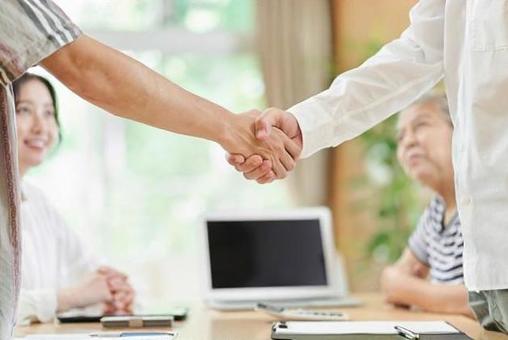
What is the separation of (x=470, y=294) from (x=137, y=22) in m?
3.47

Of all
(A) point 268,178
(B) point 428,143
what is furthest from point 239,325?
(B) point 428,143

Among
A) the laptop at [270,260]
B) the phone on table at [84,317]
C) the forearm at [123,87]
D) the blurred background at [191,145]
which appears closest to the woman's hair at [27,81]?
the laptop at [270,260]

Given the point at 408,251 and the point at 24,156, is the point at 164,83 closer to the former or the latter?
the point at 24,156

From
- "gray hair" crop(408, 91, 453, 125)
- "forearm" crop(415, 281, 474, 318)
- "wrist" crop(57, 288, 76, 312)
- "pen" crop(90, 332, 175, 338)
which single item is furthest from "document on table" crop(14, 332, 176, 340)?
"gray hair" crop(408, 91, 453, 125)

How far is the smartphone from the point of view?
1917 millimetres

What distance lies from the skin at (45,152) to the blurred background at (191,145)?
88.1 inches

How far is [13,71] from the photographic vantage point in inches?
48.8

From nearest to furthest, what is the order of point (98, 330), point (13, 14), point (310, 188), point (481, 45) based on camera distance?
1. point (13, 14)
2. point (481, 45)
3. point (98, 330)
4. point (310, 188)

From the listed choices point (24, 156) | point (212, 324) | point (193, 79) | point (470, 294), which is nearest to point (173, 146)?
point (193, 79)

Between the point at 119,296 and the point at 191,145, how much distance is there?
2.69 m

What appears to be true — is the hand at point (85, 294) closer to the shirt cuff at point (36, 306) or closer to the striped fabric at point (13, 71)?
the shirt cuff at point (36, 306)

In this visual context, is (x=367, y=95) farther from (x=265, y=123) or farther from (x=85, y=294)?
(x=85, y=294)

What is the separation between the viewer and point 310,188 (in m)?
4.82

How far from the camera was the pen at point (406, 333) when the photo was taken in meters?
1.57
